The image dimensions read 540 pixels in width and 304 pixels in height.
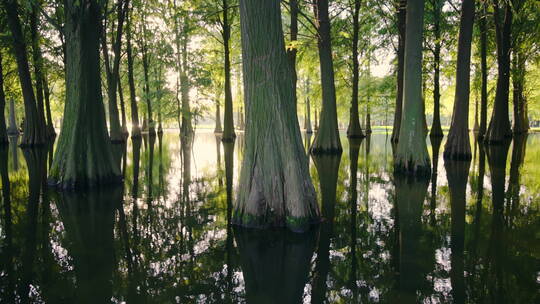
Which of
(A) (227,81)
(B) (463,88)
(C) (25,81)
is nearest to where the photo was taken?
(B) (463,88)

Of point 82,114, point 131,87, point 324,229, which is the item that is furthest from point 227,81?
point 324,229

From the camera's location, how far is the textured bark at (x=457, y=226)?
3.57 meters

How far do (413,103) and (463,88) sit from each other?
15.2ft

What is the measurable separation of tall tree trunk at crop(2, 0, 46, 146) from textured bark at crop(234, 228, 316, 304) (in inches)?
750

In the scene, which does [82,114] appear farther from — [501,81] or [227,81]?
[501,81]

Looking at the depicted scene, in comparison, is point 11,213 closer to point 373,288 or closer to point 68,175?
point 68,175

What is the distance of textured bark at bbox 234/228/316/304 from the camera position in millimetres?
3518

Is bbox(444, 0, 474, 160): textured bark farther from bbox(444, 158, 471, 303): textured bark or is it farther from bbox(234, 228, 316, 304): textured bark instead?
bbox(234, 228, 316, 304): textured bark

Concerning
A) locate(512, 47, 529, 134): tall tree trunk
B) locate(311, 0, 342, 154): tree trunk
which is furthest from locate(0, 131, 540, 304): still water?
locate(512, 47, 529, 134): tall tree trunk

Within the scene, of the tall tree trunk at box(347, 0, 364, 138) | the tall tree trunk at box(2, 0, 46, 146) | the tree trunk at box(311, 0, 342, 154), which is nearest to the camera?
the tree trunk at box(311, 0, 342, 154)

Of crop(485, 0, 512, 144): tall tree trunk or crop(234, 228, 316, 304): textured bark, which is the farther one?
crop(485, 0, 512, 144): tall tree trunk

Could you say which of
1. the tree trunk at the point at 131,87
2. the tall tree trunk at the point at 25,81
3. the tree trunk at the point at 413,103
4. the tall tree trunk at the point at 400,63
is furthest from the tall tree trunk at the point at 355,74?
the tall tree trunk at the point at 25,81

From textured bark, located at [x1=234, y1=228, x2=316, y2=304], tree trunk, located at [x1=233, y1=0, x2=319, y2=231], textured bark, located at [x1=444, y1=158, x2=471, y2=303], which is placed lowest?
textured bark, located at [x1=444, y1=158, x2=471, y2=303]

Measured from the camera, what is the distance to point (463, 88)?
533 inches
